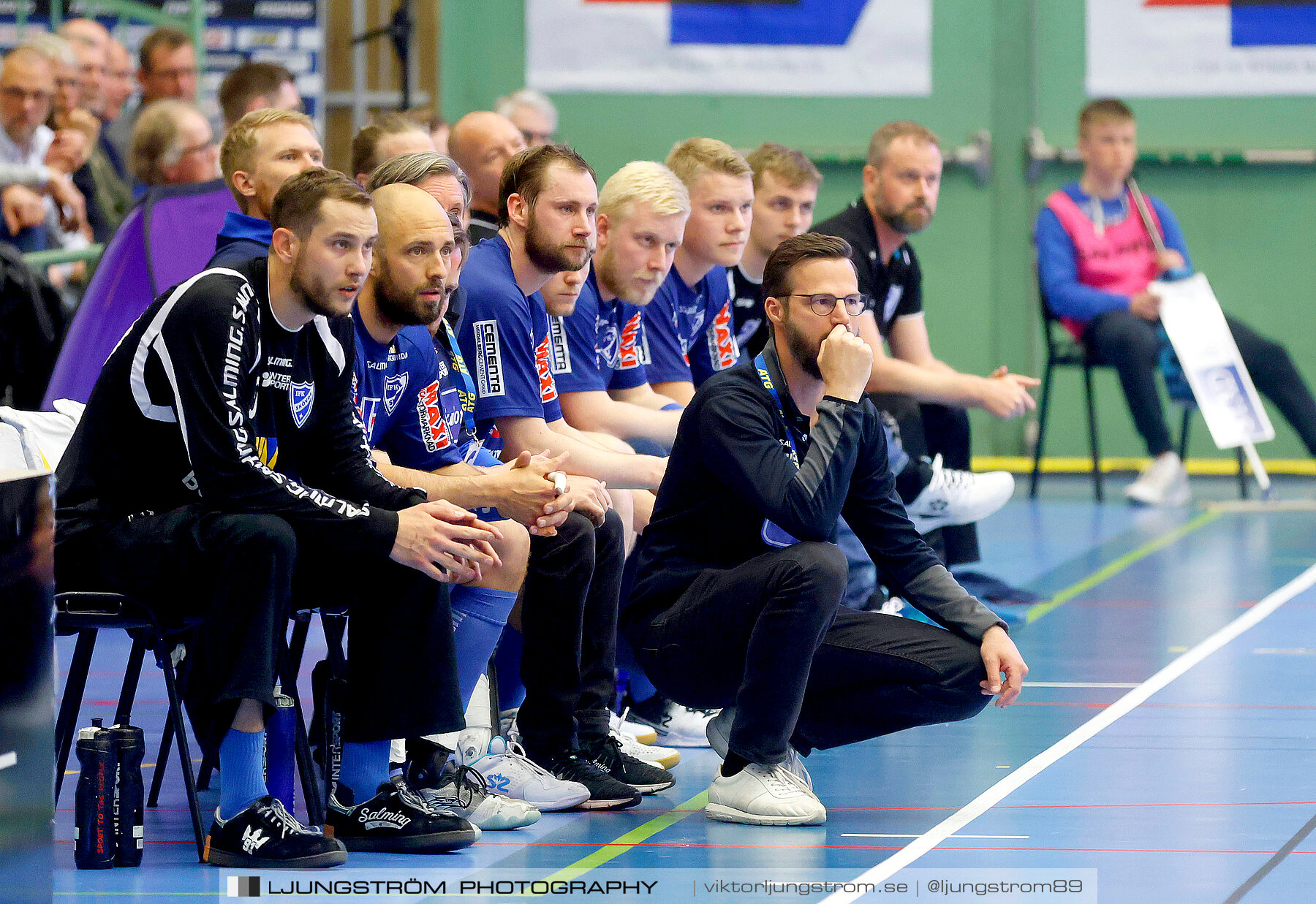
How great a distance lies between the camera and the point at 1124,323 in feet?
31.8

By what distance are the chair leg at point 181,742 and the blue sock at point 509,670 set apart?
0.95 metres

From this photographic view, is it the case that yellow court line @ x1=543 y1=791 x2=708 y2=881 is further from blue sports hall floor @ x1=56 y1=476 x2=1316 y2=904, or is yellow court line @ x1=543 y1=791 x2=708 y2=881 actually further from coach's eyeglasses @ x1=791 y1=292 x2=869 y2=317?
coach's eyeglasses @ x1=791 y1=292 x2=869 y2=317

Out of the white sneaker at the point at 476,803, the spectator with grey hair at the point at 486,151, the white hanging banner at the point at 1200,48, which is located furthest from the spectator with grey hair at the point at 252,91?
the white hanging banner at the point at 1200,48

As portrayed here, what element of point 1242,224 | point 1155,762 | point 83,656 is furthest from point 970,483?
point 1242,224

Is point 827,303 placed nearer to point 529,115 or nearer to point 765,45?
point 529,115

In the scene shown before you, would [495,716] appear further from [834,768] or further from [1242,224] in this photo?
[1242,224]

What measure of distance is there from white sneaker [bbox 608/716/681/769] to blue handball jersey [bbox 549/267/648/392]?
100 cm

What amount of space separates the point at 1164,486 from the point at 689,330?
Answer: 181 inches

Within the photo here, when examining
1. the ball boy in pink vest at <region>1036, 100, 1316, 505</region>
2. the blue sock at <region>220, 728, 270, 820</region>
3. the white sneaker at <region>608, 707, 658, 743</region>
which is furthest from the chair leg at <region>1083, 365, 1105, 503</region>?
the blue sock at <region>220, 728, 270, 820</region>

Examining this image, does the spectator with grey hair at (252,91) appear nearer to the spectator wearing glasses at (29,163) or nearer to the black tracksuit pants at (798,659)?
the spectator wearing glasses at (29,163)

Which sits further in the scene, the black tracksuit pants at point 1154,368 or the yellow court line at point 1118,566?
the black tracksuit pants at point 1154,368

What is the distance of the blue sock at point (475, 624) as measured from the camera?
13.2 ft

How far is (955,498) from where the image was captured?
251 inches

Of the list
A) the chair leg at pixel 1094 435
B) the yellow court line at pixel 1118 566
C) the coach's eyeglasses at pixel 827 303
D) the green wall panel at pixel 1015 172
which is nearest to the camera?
the coach's eyeglasses at pixel 827 303
